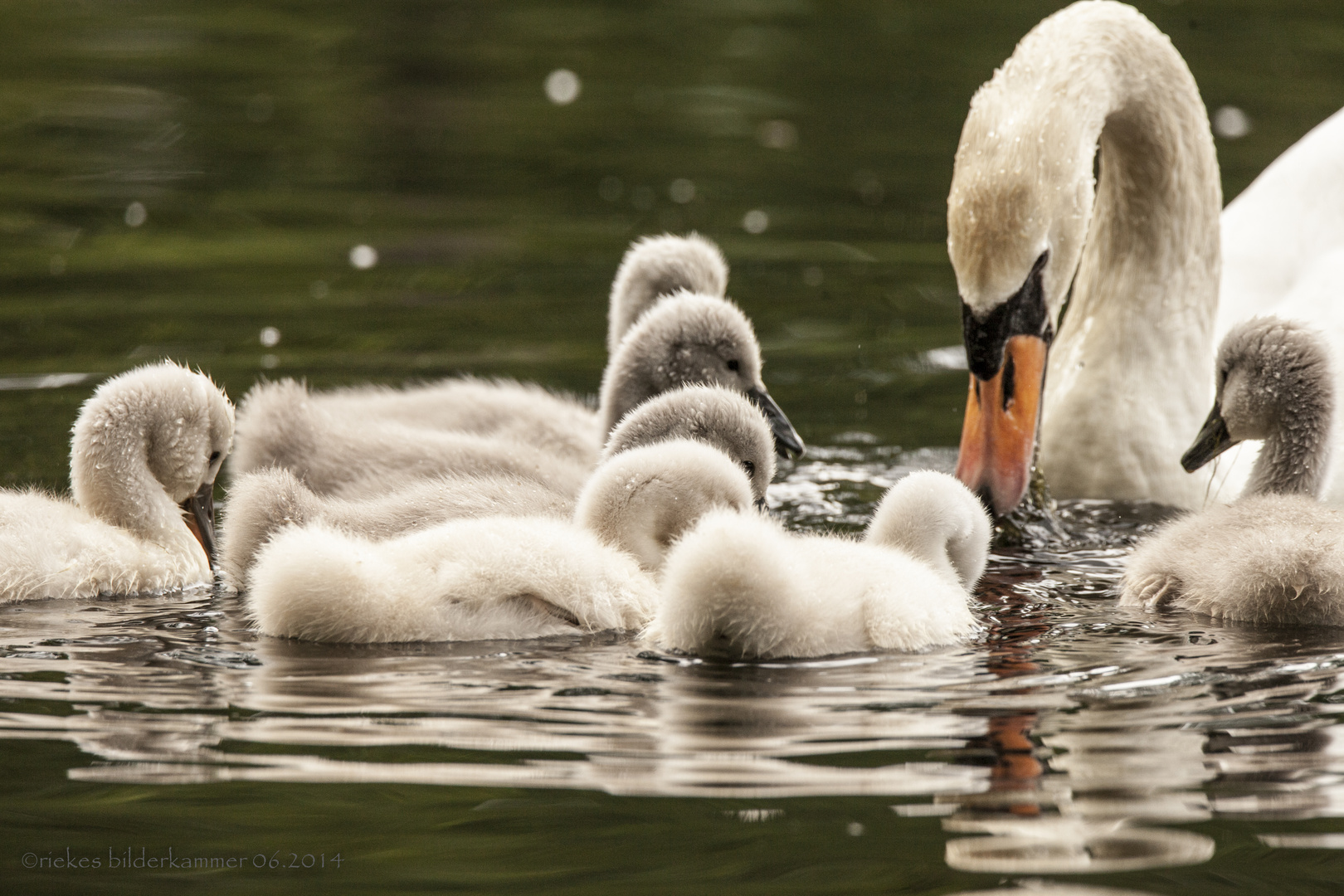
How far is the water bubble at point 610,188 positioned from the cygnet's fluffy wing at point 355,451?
556cm

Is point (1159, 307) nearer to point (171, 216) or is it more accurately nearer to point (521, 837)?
point (521, 837)

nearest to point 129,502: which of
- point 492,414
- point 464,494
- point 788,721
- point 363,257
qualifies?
point 464,494

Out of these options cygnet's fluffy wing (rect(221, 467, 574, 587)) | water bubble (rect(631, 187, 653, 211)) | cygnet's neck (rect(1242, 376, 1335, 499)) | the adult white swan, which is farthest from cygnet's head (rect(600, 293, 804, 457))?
water bubble (rect(631, 187, 653, 211))

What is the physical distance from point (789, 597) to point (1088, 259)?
125 inches

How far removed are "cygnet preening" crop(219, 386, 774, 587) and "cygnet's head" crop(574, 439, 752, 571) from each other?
0.85 ft

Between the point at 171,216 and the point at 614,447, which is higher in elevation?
the point at 171,216

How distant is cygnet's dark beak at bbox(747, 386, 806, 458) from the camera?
20.4 ft

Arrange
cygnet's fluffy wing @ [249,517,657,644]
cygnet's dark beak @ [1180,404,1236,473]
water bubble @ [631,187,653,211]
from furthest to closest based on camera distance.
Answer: water bubble @ [631,187,653,211]
cygnet's dark beak @ [1180,404,1236,473]
cygnet's fluffy wing @ [249,517,657,644]

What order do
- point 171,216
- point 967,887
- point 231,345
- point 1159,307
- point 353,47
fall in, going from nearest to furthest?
point 967,887
point 1159,307
point 231,345
point 171,216
point 353,47

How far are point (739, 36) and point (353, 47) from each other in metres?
3.01

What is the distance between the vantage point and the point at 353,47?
599 inches

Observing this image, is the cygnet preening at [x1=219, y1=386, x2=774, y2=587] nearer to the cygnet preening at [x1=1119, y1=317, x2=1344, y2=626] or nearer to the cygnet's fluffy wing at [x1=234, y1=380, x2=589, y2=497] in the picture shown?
the cygnet's fluffy wing at [x1=234, y1=380, x2=589, y2=497]

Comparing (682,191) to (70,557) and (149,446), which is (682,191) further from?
(70,557)

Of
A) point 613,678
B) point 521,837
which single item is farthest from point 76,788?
point 613,678
